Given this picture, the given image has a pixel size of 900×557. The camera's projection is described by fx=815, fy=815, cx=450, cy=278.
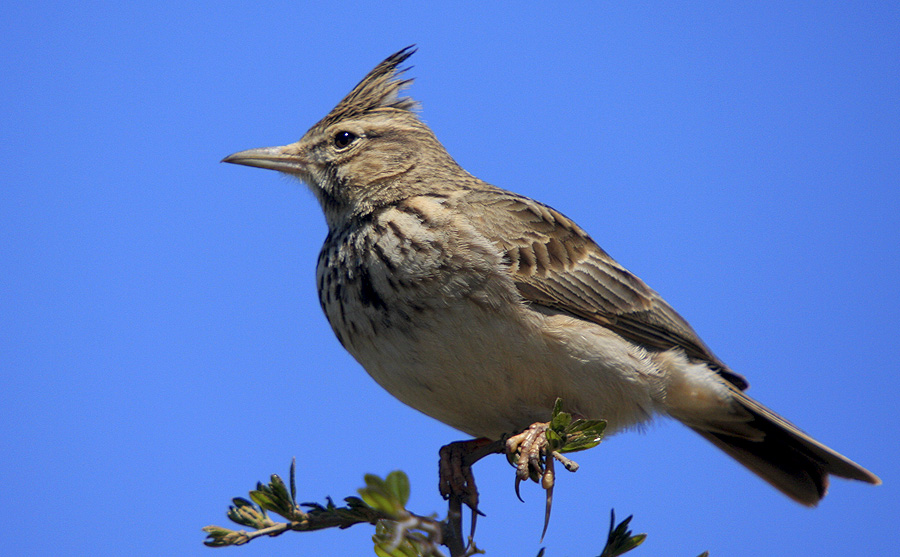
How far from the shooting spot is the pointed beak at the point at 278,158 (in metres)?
6.22

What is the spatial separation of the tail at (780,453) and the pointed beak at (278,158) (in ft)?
11.9

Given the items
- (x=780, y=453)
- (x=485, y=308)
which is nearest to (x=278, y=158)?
(x=485, y=308)

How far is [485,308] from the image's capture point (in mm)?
4820

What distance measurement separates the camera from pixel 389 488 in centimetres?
223

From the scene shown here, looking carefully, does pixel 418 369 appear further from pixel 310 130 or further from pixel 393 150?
pixel 310 130

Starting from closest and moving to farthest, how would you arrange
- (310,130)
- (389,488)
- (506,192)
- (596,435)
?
(389,488)
(596,435)
(506,192)
(310,130)

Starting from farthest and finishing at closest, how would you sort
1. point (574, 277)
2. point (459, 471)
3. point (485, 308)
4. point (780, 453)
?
1. point (780, 453)
2. point (574, 277)
3. point (485, 308)
4. point (459, 471)

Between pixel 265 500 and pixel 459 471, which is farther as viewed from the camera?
pixel 459 471

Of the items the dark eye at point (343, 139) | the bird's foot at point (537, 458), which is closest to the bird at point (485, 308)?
the dark eye at point (343, 139)

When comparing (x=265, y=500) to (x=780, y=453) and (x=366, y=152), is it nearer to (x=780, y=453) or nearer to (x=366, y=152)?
(x=366, y=152)

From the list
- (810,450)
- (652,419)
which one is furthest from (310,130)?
(810,450)

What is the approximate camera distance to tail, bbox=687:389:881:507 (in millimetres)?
5742

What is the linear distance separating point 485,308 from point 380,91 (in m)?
2.69

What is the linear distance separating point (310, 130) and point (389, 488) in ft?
15.8
